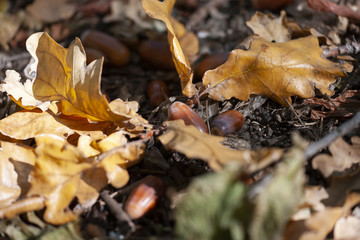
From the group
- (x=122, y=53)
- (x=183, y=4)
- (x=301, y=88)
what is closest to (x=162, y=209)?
(x=301, y=88)

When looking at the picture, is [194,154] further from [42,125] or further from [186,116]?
[42,125]

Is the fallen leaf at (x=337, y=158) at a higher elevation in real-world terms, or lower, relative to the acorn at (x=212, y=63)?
lower

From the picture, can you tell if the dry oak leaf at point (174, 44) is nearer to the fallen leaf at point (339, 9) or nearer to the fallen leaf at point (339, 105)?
the fallen leaf at point (339, 105)

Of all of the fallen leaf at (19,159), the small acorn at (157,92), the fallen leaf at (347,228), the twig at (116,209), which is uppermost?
the fallen leaf at (19,159)

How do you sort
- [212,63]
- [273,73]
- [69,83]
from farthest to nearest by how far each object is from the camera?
[212,63], [273,73], [69,83]

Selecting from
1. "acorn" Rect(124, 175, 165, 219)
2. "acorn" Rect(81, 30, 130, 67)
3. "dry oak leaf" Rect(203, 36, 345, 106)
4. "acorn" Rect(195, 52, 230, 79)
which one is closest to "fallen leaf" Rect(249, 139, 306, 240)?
"acorn" Rect(124, 175, 165, 219)

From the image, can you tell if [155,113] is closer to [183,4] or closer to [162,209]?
[162,209]

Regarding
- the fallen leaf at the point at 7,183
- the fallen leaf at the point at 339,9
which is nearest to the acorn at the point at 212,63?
the fallen leaf at the point at 339,9

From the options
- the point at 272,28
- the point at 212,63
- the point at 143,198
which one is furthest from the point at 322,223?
the point at 272,28
